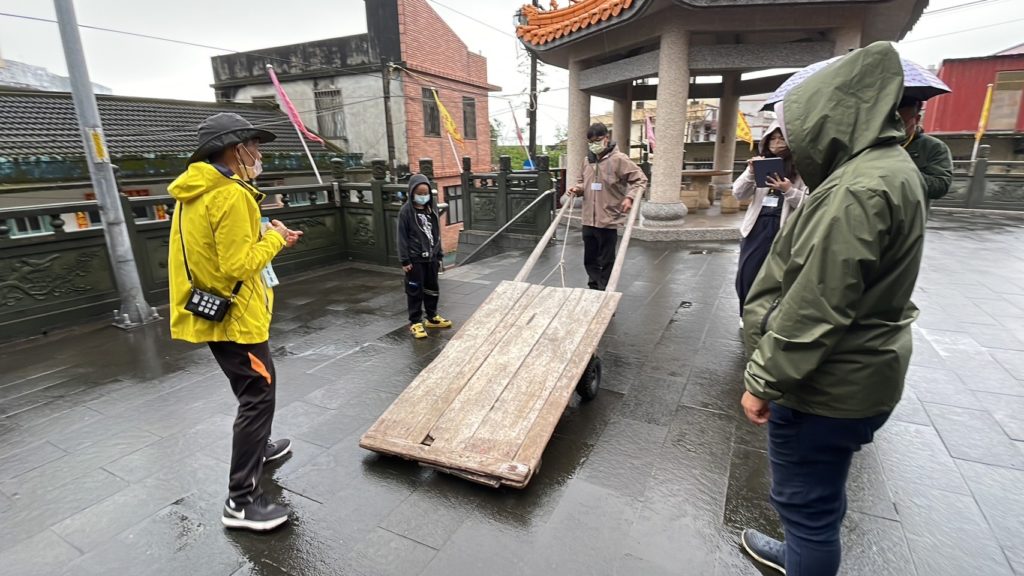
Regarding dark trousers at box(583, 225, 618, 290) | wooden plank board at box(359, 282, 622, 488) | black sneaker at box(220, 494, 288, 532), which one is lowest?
black sneaker at box(220, 494, 288, 532)

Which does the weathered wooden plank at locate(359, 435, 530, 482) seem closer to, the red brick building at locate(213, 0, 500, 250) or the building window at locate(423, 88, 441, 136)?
the red brick building at locate(213, 0, 500, 250)

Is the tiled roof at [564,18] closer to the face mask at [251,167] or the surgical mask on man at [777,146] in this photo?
the surgical mask on man at [777,146]

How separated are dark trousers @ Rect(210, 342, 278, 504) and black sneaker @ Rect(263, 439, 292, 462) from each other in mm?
416

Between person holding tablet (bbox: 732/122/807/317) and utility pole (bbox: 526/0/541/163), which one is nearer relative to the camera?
person holding tablet (bbox: 732/122/807/317)

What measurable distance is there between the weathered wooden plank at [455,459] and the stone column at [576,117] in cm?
776

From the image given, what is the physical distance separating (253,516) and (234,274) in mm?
1085

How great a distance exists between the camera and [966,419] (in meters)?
2.88

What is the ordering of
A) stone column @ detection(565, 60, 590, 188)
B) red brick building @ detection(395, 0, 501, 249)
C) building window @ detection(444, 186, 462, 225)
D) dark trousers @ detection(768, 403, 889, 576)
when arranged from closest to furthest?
dark trousers @ detection(768, 403, 889, 576) < stone column @ detection(565, 60, 590, 188) < building window @ detection(444, 186, 462, 225) < red brick building @ detection(395, 0, 501, 249)

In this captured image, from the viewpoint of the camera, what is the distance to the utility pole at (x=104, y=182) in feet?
15.0

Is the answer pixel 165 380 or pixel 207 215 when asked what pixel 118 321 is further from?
pixel 207 215

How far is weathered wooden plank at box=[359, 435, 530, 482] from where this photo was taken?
2254mm

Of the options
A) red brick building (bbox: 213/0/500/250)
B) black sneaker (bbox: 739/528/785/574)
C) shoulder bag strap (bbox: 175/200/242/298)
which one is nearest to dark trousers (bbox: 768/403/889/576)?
black sneaker (bbox: 739/528/785/574)

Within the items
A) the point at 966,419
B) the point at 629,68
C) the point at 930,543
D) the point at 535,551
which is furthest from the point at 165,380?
the point at 629,68

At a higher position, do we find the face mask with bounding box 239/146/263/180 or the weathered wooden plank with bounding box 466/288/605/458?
the face mask with bounding box 239/146/263/180
